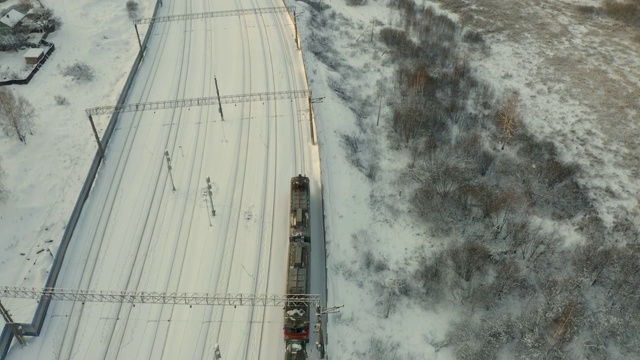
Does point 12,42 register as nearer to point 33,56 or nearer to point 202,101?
point 33,56

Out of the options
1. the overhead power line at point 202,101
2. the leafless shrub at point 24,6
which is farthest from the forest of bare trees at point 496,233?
the leafless shrub at point 24,6

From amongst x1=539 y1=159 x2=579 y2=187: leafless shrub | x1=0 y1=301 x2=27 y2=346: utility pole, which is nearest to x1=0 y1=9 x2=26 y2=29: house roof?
x1=0 y1=301 x2=27 y2=346: utility pole

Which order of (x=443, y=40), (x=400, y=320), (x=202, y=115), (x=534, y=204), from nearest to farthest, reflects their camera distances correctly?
1. (x=400, y=320)
2. (x=534, y=204)
3. (x=202, y=115)
4. (x=443, y=40)

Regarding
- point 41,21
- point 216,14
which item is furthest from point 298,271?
point 41,21

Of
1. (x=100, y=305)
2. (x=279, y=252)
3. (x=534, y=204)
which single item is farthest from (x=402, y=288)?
(x=100, y=305)

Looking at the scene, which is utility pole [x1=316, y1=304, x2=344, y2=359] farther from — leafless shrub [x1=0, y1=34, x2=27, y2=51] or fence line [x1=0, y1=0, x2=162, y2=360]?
leafless shrub [x1=0, y1=34, x2=27, y2=51]

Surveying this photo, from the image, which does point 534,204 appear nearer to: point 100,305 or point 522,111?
point 522,111
